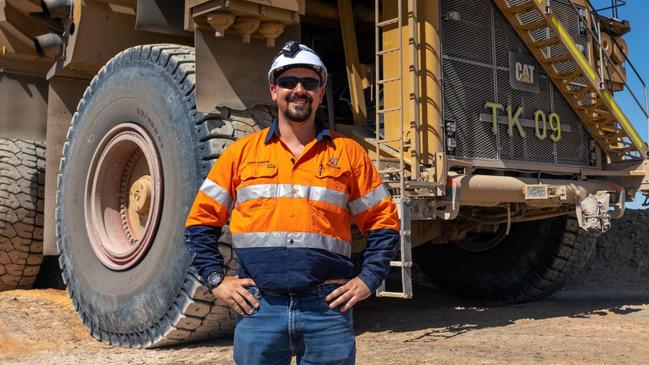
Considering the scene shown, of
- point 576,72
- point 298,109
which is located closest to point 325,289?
point 298,109

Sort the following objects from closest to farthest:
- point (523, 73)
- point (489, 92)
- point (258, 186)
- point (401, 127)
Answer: point (258, 186), point (401, 127), point (489, 92), point (523, 73)

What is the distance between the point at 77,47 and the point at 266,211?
178 inches

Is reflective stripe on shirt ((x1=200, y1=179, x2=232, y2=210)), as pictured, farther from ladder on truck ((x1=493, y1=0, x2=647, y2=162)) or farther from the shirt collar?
ladder on truck ((x1=493, y1=0, x2=647, y2=162))

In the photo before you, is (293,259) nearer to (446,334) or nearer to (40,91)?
(446,334)

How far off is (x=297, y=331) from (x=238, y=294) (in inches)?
9.1

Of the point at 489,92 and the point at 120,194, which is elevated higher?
the point at 489,92

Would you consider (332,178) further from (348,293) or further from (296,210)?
(348,293)

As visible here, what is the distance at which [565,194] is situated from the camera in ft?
20.4

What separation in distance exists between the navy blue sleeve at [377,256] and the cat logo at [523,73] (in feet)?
13.7

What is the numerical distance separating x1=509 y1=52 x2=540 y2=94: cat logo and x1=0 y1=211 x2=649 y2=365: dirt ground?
2.00 metres

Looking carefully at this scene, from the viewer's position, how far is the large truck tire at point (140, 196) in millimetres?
4766

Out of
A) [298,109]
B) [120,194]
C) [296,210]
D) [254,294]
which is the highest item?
[298,109]

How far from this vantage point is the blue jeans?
7.88 ft

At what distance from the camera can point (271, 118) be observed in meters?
5.10
